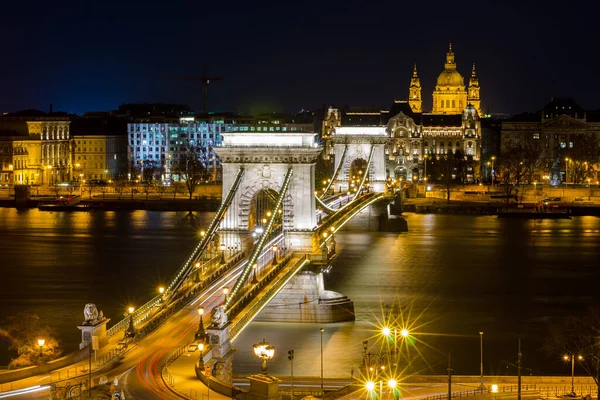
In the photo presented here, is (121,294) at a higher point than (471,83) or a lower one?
lower

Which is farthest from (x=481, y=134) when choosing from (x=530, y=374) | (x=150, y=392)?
(x=150, y=392)

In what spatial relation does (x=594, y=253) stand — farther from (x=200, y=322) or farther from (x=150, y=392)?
(x=150, y=392)

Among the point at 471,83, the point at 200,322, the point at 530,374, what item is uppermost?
the point at 471,83

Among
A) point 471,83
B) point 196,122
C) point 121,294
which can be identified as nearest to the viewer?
Answer: point 121,294

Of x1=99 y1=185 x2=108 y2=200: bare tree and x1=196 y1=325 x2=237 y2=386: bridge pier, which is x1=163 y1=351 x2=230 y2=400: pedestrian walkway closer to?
x1=196 y1=325 x2=237 y2=386: bridge pier

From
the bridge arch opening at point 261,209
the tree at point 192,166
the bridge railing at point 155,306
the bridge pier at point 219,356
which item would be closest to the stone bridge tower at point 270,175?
the bridge arch opening at point 261,209

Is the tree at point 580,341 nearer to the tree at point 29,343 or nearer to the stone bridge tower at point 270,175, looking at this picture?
the stone bridge tower at point 270,175
